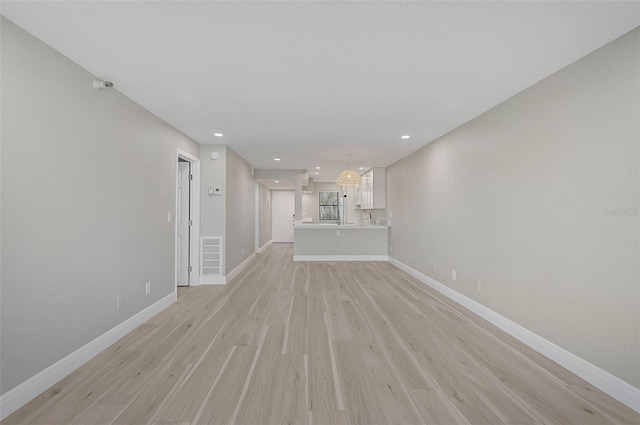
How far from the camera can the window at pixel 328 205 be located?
11273 mm

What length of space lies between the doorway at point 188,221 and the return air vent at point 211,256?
10 centimetres

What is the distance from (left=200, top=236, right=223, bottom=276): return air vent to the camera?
478 cm

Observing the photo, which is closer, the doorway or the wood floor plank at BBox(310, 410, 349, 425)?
the wood floor plank at BBox(310, 410, 349, 425)

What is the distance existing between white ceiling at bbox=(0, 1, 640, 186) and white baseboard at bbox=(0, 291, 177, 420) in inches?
93.4

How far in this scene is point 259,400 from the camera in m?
1.80

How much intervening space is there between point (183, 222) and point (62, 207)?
8.76 ft

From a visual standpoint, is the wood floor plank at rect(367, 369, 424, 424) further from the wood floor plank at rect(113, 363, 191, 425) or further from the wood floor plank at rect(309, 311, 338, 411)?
the wood floor plank at rect(113, 363, 191, 425)

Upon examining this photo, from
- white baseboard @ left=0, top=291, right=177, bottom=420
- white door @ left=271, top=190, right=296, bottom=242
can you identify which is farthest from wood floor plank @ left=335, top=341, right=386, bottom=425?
white door @ left=271, top=190, right=296, bottom=242

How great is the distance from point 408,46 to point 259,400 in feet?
8.89

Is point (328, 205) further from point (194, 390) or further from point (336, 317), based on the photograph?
point (194, 390)

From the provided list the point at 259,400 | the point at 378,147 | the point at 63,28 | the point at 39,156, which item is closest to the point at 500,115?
the point at 378,147

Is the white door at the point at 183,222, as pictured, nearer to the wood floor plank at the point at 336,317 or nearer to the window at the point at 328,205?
the wood floor plank at the point at 336,317

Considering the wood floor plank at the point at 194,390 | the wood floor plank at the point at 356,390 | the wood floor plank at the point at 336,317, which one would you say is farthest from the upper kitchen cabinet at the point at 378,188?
the wood floor plank at the point at 194,390

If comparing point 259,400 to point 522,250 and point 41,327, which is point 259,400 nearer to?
point 41,327
